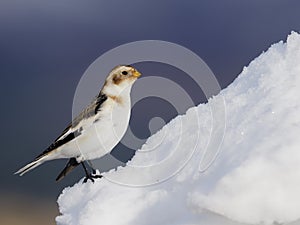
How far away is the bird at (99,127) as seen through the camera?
19.9 ft

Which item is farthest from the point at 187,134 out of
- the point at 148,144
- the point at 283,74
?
the point at 283,74

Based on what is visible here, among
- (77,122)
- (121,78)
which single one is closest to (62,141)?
(77,122)

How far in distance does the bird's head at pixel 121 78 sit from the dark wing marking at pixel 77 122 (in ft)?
0.43

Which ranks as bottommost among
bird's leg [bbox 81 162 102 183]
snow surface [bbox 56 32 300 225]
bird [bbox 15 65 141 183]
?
snow surface [bbox 56 32 300 225]

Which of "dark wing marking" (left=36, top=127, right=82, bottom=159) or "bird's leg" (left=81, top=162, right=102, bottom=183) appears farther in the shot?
"bird's leg" (left=81, top=162, right=102, bottom=183)

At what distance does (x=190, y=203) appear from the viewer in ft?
15.0

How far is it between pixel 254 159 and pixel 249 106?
1036 mm

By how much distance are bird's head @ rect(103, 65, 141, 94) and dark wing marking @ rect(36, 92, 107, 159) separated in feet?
0.43

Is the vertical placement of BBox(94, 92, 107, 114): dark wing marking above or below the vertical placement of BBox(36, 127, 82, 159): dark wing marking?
above

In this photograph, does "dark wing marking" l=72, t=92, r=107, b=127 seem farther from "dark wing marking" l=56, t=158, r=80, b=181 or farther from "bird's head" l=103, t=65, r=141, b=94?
"dark wing marking" l=56, t=158, r=80, b=181

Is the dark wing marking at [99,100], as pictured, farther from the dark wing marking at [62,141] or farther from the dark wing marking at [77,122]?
the dark wing marking at [62,141]

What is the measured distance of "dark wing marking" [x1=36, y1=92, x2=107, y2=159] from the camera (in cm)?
612

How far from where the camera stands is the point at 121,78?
616 centimetres

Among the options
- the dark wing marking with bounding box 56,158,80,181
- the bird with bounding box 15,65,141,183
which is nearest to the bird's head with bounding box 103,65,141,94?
the bird with bounding box 15,65,141,183
